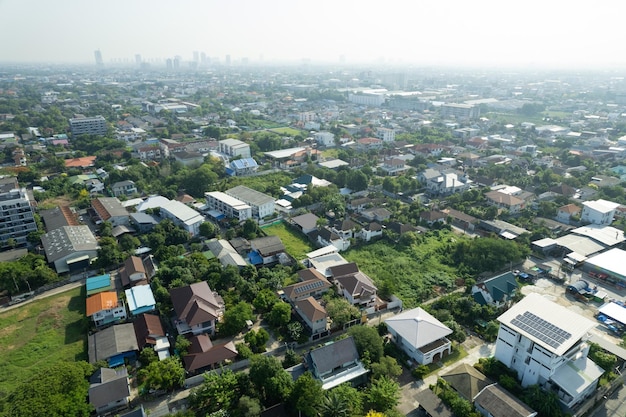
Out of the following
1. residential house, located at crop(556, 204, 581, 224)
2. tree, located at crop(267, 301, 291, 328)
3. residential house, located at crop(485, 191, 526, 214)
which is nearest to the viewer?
tree, located at crop(267, 301, 291, 328)

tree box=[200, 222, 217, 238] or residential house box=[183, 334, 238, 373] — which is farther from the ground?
tree box=[200, 222, 217, 238]

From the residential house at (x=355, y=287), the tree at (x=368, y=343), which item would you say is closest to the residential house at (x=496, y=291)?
the residential house at (x=355, y=287)

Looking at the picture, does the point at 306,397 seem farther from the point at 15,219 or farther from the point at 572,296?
the point at 15,219

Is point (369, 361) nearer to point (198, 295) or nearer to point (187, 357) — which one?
point (187, 357)

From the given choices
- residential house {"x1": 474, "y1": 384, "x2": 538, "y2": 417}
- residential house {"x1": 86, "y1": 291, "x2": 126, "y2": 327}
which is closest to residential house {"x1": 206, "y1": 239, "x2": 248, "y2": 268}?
residential house {"x1": 86, "y1": 291, "x2": 126, "y2": 327}

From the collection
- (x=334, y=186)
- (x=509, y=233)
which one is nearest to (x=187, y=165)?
(x=334, y=186)

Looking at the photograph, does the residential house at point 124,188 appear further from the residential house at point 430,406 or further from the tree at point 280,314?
the residential house at point 430,406

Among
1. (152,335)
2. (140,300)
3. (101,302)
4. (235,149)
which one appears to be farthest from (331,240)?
(235,149)

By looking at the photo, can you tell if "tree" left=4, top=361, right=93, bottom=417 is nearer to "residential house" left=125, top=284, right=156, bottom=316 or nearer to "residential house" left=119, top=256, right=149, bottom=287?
"residential house" left=125, top=284, right=156, bottom=316
